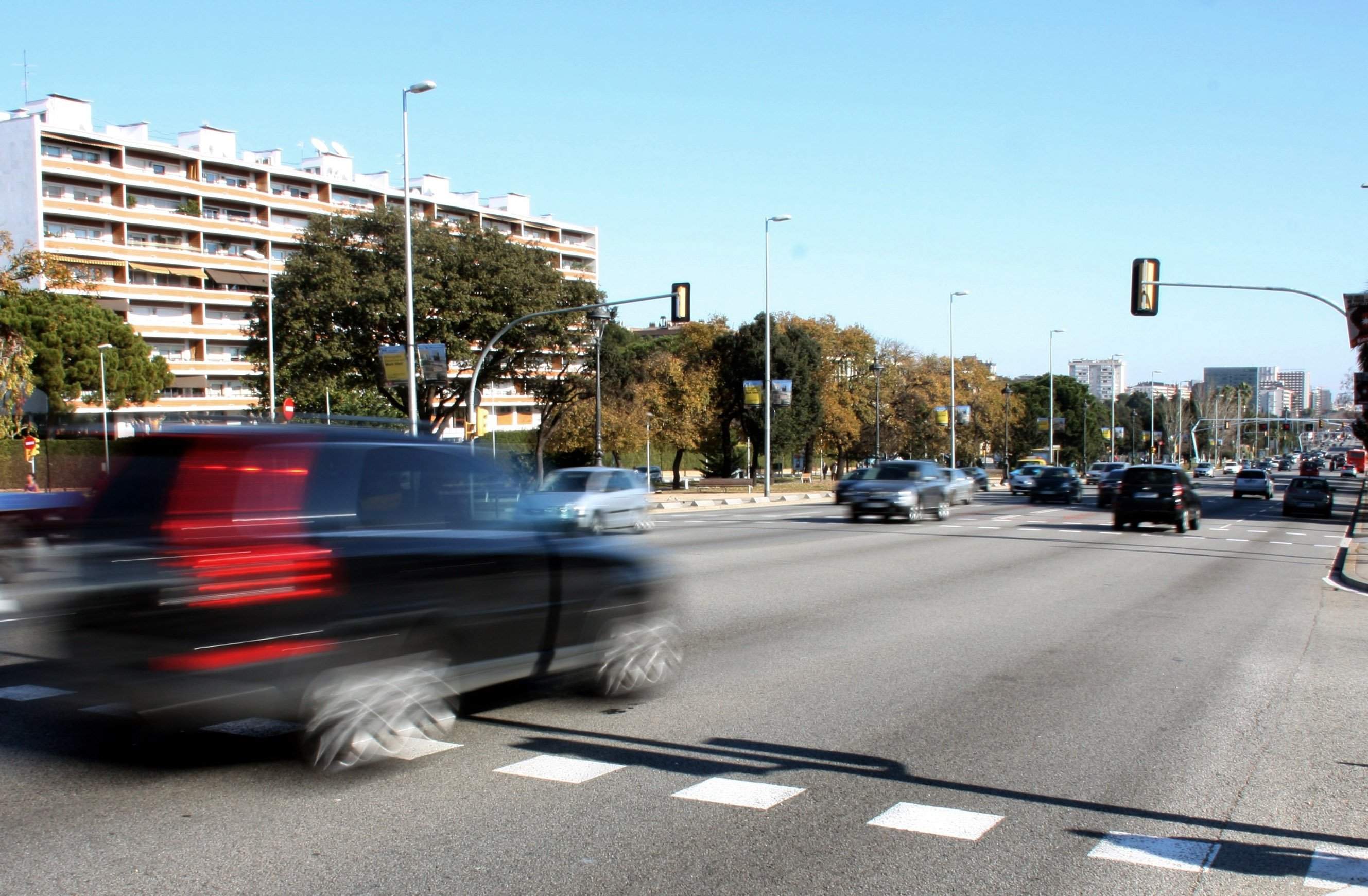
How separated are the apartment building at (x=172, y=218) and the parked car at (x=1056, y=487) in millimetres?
29581

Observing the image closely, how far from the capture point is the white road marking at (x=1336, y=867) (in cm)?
462

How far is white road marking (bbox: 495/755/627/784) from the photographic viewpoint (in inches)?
234

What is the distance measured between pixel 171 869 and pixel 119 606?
A: 149cm

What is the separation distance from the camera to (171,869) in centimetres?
459

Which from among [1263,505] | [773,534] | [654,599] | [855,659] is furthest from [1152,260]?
[1263,505]

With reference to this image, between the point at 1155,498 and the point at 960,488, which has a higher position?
the point at 1155,498

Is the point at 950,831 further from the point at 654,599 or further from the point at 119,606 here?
the point at 119,606

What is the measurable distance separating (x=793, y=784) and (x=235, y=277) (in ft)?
270

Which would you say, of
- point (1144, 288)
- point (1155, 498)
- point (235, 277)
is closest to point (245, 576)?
point (1144, 288)

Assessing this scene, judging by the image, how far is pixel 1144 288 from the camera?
A: 82.5ft

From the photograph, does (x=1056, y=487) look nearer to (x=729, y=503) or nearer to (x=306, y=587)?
(x=729, y=503)

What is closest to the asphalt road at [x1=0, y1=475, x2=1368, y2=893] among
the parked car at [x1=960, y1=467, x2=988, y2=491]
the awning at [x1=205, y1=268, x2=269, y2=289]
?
the parked car at [x1=960, y1=467, x2=988, y2=491]

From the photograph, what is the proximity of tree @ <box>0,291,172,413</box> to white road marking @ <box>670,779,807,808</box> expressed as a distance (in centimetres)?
6154

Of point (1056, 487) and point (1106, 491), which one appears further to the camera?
point (1056, 487)
